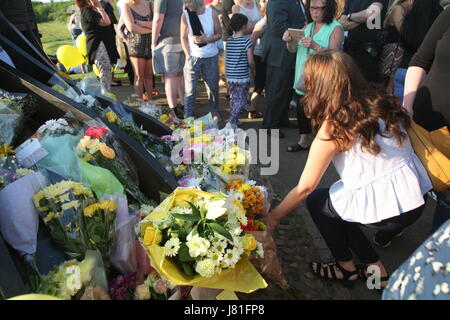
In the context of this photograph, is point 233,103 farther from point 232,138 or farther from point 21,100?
point 21,100

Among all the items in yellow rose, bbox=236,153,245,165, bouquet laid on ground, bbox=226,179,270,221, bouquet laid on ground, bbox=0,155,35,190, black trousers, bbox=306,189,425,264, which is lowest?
black trousers, bbox=306,189,425,264

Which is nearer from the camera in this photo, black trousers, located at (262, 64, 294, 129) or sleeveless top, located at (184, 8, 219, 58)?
black trousers, located at (262, 64, 294, 129)

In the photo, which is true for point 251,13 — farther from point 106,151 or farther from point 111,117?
point 106,151

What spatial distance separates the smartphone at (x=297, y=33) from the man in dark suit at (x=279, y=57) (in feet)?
0.37

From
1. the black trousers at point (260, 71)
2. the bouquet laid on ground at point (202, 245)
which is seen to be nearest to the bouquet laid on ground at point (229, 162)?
the bouquet laid on ground at point (202, 245)

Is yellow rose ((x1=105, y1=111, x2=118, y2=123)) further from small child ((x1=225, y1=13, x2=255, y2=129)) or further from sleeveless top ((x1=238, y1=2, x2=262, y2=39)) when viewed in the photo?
sleeveless top ((x1=238, y1=2, x2=262, y2=39))

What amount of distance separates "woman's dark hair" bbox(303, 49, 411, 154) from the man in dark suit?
2.13 m

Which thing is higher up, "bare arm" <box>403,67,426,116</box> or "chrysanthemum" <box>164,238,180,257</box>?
"bare arm" <box>403,67,426,116</box>

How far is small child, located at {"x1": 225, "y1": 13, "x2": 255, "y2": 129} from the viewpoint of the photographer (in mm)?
4965

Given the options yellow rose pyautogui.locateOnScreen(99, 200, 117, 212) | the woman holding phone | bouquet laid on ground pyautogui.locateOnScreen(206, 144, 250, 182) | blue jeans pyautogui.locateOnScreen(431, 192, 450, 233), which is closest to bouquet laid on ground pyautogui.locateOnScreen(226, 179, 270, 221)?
bouquet laid on ground pyautogui.locateOnScreen(206, 144, 250, 182)

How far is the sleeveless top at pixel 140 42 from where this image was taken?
5.34 metres

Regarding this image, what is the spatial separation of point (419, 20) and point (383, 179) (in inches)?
93.7

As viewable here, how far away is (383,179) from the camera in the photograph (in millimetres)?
2137
